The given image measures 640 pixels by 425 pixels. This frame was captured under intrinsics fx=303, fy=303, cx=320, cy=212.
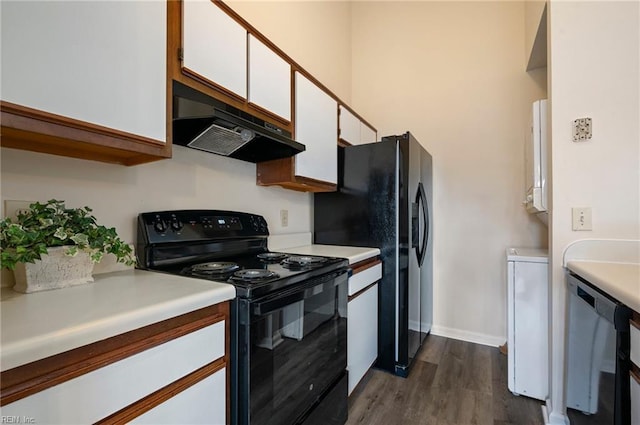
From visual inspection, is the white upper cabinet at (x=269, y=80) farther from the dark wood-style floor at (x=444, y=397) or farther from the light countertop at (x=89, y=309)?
the dark wood-style floor at (x=444, y=397)

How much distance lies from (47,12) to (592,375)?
226 cm

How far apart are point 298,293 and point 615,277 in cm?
120

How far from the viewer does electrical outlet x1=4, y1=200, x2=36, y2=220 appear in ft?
3.06

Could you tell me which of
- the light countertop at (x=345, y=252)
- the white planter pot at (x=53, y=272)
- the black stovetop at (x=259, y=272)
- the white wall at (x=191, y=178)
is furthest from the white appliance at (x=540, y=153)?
the white planter pot at (x=53, y=272)

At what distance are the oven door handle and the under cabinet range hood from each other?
2.28 feet

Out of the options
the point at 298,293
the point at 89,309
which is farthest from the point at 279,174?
the point at 89,309

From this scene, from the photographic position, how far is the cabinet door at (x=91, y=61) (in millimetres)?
756

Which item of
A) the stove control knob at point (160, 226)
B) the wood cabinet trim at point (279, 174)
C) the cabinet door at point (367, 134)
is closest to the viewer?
the stove control knob at point (160, 226)

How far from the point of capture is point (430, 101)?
296 centimetres

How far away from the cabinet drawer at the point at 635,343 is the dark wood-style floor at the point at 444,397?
1.09m

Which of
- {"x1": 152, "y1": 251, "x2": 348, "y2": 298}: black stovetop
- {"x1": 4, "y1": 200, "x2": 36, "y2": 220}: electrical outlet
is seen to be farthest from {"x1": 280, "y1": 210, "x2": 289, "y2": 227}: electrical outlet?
{"x1": 4, "y1": 200, "x2": 36, "y2": 220}: electrical outlet

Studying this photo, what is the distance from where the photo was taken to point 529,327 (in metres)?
1.90

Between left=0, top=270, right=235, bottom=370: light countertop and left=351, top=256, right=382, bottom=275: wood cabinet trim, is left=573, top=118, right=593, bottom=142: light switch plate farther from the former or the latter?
left=0, top=270, right=235, bottom=370: light countertop

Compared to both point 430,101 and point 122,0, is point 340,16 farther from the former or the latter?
point 122,0
